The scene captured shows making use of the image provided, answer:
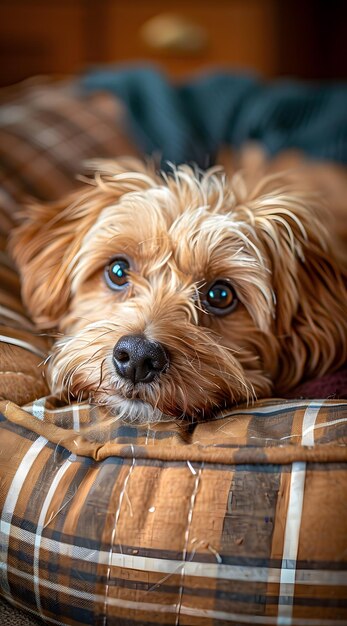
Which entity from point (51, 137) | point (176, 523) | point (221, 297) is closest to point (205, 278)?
point (221, 297)

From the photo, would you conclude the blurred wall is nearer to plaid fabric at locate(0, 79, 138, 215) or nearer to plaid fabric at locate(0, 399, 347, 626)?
plaid fabric at locate(0, 79, 138, 215)

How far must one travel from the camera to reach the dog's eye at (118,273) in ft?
5.46

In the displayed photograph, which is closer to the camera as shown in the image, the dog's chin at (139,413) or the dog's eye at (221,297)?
the dog's chin at (139,413)

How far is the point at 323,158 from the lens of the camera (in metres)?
2.41

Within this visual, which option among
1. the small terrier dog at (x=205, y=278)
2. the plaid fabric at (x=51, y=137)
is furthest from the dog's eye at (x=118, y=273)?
the plaid fabric at (x=51, y=137)

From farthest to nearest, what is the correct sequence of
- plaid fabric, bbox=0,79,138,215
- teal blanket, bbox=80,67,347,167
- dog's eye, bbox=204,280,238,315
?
teal blanket, bbox=80,67,347,167
plaid fabric, bbox=0,79,138,215
dog's eye, bbox=204,280,238,315

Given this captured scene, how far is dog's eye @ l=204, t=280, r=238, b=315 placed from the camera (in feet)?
5.34

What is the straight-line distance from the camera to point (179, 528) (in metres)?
1.09

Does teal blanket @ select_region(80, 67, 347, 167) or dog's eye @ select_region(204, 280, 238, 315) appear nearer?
dog's eye @ select_region(204, 280, 238, 315)

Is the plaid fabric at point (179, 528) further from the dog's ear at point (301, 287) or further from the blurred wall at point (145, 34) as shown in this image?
the blurred wall at point (145, 34)

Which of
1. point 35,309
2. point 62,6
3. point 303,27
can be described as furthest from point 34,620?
point 303,27

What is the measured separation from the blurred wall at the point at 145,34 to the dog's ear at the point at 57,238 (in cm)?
281

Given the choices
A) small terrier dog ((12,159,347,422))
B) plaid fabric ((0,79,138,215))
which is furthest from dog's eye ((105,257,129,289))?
plaid fabric ((0,79,138,215))

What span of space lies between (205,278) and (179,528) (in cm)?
66
